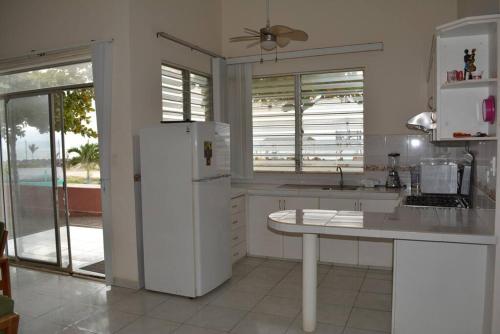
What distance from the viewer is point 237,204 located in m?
4.69

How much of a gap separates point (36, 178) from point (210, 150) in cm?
245

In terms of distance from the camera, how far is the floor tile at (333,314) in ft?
Result: 10.3

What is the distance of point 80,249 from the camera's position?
555 cm

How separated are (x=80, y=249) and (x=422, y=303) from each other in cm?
471

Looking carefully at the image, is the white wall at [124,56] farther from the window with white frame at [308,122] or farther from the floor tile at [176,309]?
the window with white frame at [308,122]

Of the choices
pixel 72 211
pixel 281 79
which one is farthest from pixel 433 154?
pixel 72 211

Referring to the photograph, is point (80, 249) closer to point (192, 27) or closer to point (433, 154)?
point (192, 27)

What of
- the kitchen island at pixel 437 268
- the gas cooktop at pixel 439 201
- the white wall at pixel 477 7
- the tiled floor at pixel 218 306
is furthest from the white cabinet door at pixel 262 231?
the white wall at pixel 477 7

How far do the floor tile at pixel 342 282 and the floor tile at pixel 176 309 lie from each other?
4.41ft

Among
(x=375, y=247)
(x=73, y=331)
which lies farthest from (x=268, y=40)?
(x=73, y=331)

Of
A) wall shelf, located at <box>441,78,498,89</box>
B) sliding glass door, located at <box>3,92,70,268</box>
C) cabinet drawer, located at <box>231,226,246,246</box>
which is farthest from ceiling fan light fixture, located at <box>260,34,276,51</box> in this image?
sliding glass door, located at <box>3,92,70,268</box>

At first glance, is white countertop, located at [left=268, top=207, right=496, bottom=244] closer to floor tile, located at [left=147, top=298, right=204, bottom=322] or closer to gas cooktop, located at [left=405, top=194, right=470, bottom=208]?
gas cooktop, located at [left=405, top=194, right=470, bottom=208]

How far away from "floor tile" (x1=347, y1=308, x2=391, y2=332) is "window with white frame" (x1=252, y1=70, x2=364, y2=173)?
6.65 ft

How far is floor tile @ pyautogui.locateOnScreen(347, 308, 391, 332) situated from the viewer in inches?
120
